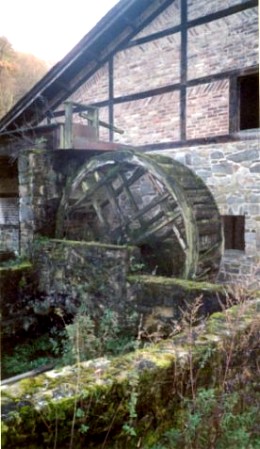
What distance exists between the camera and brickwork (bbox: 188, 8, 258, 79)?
564 cm

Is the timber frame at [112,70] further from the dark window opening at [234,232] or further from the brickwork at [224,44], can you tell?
the dark window opening at [234,232]

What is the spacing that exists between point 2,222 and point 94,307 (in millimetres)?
4763

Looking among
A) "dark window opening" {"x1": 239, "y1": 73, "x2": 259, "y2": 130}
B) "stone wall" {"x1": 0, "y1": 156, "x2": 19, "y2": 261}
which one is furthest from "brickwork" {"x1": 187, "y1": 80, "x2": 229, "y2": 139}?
"stone wall" {"x1": 0, "y1": 156, "x2": 19, "y2": 261}

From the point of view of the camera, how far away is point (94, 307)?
17.3ft

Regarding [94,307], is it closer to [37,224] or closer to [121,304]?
[121,304]

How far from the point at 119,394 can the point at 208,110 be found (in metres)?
5.00

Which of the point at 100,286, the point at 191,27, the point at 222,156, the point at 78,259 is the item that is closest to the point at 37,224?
the point at 78,259

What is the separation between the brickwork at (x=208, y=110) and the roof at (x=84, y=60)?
161cm

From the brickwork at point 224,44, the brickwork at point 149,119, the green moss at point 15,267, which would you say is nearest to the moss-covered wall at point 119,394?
the green moss at point 15,267

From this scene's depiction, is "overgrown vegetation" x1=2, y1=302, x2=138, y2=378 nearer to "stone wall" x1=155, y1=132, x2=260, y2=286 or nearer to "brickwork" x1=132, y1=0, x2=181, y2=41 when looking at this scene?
"stone wall" x1=155, y1=132, x2=260, y2=286

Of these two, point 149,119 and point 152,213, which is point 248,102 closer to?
point 149,119

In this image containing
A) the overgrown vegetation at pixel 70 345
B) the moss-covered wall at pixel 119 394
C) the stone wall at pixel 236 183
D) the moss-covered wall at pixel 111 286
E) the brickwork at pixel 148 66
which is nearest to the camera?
the moss-covered wall at pixel 119 394

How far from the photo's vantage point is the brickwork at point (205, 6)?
5824 mm

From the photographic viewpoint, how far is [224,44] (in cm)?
592
